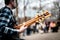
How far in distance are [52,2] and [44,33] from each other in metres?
0.31

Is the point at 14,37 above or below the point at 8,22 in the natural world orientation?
below

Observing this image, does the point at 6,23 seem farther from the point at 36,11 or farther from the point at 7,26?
the point at 36,11

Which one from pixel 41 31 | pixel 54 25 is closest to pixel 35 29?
pixel 41 31

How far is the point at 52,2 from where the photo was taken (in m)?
1.70

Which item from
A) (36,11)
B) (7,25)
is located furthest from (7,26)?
(36,11)

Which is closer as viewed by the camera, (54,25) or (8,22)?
(8,22)

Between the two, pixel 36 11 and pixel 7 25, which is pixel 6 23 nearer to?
pixel 7 25

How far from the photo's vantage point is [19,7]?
5.49ft

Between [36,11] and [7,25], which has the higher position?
[36,11]

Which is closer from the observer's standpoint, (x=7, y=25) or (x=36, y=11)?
(x=7, y=25)

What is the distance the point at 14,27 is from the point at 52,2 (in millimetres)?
438

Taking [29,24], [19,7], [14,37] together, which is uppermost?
[19,7]

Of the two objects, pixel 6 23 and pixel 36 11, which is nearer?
pixel 6 23

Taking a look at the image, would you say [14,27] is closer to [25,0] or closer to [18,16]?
[18,16]
